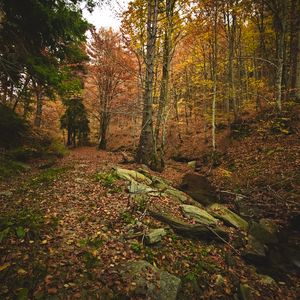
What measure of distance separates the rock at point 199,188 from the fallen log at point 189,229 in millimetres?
3063

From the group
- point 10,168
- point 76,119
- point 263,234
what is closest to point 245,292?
point 263,234

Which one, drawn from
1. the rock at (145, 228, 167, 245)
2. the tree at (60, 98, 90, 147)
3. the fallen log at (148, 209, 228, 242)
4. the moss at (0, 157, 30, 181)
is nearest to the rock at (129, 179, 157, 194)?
the fallen log at (148, 209, 228, 242)

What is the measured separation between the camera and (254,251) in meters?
5.77

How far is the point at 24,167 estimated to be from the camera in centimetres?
981

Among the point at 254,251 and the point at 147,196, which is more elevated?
the point at 147,196

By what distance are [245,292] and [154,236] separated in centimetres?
Answer: 207

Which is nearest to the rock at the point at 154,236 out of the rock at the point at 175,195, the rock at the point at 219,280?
the rock at the point at 219,280

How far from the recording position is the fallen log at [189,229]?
5617mm

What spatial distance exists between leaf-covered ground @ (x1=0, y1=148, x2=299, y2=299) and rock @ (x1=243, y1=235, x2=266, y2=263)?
1.30 feet

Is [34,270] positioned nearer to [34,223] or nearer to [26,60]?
[34,223]

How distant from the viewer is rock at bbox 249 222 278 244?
6.45m

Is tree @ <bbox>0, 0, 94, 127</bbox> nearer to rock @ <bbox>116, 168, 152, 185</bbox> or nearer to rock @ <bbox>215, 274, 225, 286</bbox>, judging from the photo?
rock @ <bbox>116, 168, 152, 185</bbox>

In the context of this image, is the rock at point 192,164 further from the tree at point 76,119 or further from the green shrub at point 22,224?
the tree at point 76,119

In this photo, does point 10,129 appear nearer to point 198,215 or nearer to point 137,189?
point 137,189
